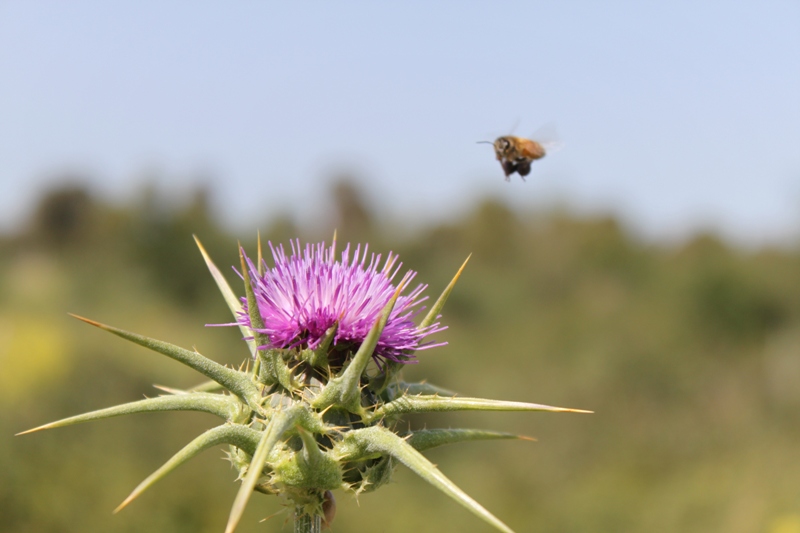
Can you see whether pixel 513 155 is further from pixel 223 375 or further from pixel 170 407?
pixel 170 407

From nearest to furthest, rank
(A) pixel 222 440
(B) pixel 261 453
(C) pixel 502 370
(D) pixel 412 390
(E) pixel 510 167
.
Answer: (B) pixel 261 453 → (A) pixel 222 440 → (D) pixel 412 390 → (E) pixel 510 167 → (C) pixel 502 370

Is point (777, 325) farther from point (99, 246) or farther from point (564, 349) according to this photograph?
point (99, 246)

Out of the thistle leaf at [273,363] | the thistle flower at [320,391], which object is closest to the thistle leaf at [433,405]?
the thistle flower at [320,391]

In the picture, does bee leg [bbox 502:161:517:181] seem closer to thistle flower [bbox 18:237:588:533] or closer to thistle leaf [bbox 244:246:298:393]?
thistle flower [bbox 18:237:588:533]

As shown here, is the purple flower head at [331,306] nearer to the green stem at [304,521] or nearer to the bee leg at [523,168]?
the green stem at [304,521]

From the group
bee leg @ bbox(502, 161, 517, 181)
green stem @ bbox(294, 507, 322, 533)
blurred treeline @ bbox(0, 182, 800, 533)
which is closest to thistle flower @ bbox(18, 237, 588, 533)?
green stem @ bbox(294, 507, 322, 533)

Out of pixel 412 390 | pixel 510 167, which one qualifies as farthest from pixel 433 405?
pixel 510 167

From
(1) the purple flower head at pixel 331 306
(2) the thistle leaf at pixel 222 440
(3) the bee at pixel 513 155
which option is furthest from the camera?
(3) the bee at pixel 513 155
